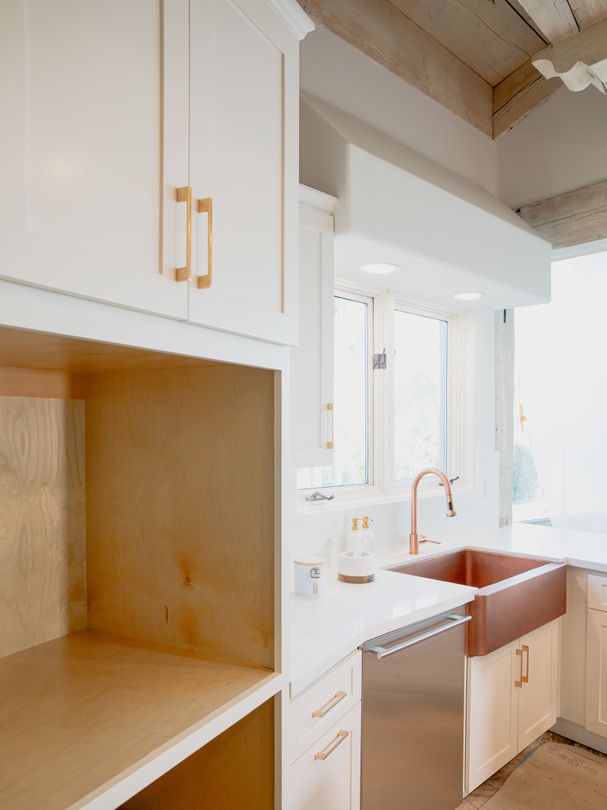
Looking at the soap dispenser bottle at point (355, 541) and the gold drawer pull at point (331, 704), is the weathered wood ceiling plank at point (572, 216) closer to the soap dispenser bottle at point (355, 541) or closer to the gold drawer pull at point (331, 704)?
the soap dispenser bottle at point (355, 541)

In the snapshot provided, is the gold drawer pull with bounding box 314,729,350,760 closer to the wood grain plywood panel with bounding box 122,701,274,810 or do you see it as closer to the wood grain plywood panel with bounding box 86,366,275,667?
the wood grain plywood panel with bounding box 122,701,274,810

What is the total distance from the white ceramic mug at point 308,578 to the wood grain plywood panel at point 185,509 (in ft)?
1.99

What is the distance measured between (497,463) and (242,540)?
2.34 metres

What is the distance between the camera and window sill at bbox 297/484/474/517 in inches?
86.5

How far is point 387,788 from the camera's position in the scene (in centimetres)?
160

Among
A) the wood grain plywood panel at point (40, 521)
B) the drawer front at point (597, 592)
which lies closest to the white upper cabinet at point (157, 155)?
the wood grain plywood panel at point (40, 521)

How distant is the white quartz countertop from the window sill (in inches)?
9.1

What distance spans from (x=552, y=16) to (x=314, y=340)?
5.54 ft

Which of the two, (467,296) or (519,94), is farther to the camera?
(519,94)

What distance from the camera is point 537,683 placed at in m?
2.33

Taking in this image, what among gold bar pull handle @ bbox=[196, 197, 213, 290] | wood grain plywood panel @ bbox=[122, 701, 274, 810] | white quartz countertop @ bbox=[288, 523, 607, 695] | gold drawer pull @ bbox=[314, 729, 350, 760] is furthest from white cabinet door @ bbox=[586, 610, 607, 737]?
gold bar pull handle @ bbox=[196, 197, 213, 290]

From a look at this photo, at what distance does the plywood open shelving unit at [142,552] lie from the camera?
1.06 meters

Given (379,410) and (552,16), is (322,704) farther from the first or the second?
(552,16)

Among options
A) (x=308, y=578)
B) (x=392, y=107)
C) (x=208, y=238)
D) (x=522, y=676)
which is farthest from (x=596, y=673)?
(x=392, y=107)
